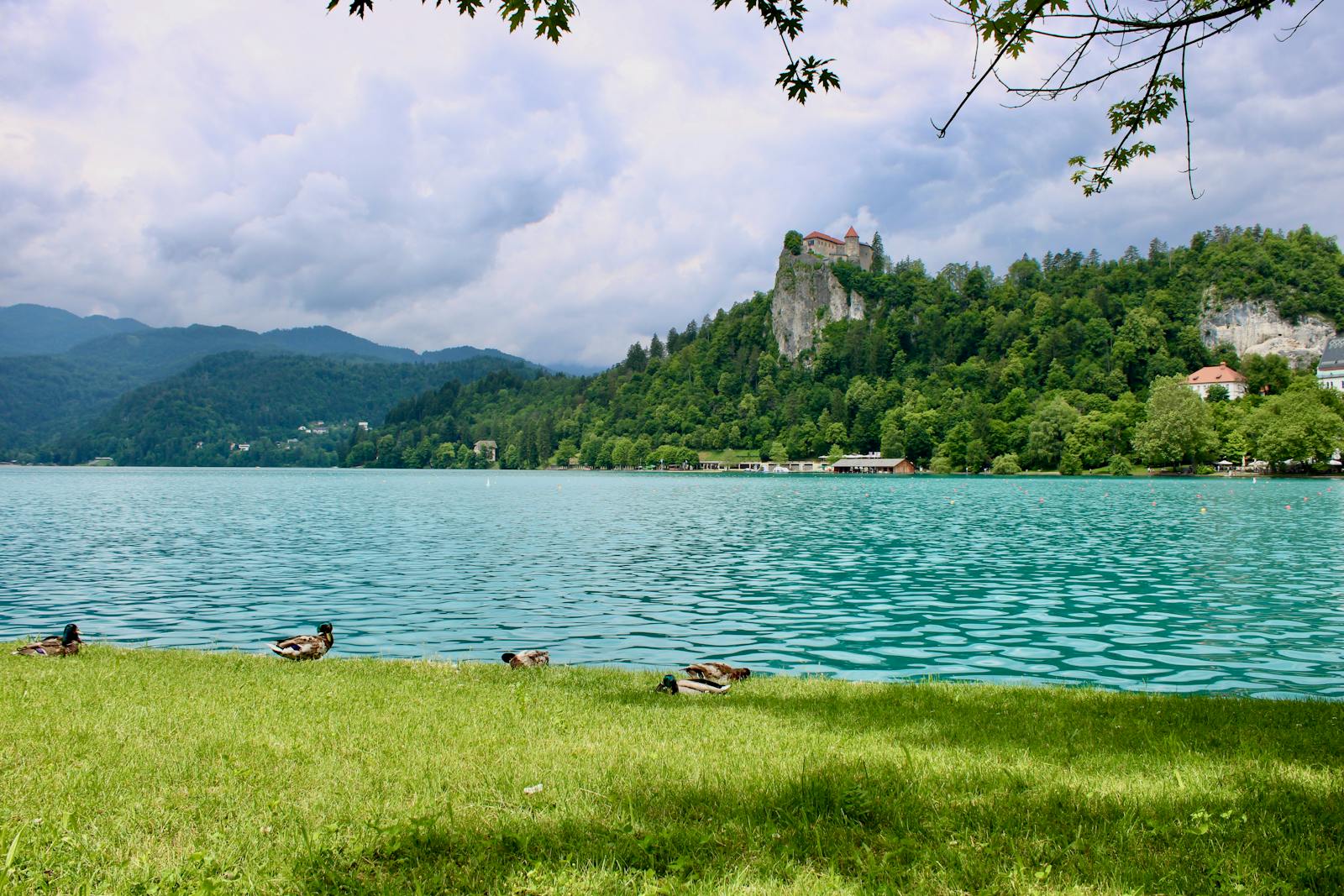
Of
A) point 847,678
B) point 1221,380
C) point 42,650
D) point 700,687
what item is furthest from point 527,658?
point 1221,380

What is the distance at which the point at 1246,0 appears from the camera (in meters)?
7.03

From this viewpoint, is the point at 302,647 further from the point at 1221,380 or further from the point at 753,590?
the point at 1221,380

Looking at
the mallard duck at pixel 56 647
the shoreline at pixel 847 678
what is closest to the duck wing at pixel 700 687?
the shoreline at pixel 847 678

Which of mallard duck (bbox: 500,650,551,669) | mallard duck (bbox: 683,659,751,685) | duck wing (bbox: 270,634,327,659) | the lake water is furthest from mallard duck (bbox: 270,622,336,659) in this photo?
mallard duck (bbox: 683,659,751,685)

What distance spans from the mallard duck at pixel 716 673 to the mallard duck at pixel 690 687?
43 cm

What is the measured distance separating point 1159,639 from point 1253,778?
1391cm

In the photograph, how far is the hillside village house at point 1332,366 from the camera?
18750 centimetres

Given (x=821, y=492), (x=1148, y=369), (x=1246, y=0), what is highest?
(x=1148, y=369)

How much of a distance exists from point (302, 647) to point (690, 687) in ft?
25.6

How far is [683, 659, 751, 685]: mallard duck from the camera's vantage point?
12858 millimetres

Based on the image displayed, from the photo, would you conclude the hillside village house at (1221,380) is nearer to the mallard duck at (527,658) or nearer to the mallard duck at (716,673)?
the mallard duck at (716,673)

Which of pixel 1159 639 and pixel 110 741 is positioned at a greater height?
pixel 110 741

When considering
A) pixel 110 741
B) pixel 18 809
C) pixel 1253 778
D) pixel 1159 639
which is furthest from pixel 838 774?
pixel 1159 639

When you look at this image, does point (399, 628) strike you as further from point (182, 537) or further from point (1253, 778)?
point (182, 537)
